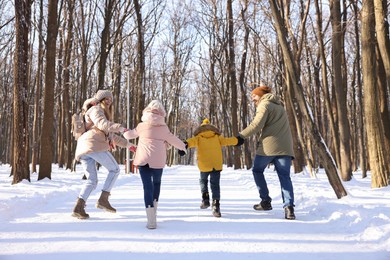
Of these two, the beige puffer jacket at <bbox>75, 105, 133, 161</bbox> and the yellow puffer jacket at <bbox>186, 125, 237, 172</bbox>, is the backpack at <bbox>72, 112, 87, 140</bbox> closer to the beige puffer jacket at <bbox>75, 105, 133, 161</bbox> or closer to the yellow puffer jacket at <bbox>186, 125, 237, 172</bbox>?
the beige puffer jacket at <bbox>75, 105, 133, 161</bbox>

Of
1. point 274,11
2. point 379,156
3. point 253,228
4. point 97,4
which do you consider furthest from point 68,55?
point 253,228

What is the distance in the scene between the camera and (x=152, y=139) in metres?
5.09

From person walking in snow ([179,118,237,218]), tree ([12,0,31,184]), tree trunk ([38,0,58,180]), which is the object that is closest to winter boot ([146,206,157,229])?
person walking in snow ([179,118,237,218])

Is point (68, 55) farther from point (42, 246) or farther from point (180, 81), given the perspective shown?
point (42, 246)

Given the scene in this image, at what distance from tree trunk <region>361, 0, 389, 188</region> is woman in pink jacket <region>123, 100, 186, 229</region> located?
6.06 meters

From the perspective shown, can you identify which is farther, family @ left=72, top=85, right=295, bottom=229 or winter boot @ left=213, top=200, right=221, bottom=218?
winter boot @ left=213, top=200, right=221, bottom=218

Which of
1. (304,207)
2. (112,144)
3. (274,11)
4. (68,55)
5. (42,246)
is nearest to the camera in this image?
(42,246)

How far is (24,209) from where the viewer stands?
5980 millimetres

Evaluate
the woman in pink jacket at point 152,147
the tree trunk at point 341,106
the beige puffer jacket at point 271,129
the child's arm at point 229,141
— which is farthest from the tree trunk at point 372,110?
the woman in pink jacket at point 152,147

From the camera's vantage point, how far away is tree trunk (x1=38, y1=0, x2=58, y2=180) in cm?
1210

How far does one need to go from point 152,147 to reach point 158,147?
0.09 metres

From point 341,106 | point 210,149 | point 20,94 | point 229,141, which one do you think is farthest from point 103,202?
point 341,106

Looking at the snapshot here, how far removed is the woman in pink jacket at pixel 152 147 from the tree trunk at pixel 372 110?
606 cm

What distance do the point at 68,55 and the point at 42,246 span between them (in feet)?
60.7
